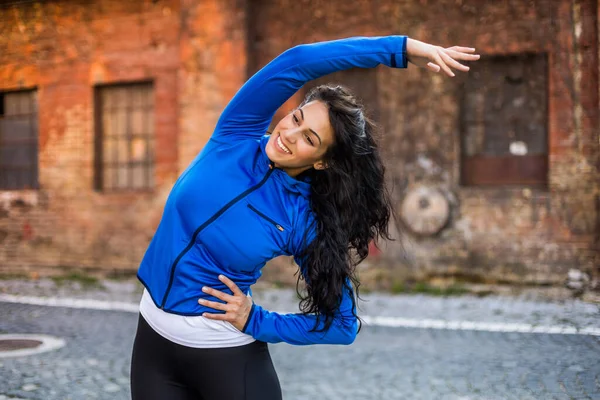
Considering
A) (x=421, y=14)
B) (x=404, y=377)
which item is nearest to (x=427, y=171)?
(x=421, y=14)

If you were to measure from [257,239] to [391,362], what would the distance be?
12.4ft

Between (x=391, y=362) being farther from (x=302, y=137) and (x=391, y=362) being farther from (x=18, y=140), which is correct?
(x=18, y=140)

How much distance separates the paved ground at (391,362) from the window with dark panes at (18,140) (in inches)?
221

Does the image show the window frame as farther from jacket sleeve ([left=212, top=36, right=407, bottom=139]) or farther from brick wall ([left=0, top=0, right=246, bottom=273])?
jacket sleeve ([left=212, top=36, right=407, bottom=139])

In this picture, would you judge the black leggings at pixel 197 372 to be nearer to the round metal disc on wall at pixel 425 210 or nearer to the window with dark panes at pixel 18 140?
the round metal disc on wall at pixel 425 210

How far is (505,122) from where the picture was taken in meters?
9.84

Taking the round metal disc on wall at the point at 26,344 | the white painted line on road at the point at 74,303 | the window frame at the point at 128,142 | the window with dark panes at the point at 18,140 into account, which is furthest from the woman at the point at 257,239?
the window with dark panes at the point at 18,140

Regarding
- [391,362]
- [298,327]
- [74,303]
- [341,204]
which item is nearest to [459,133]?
[391,362]

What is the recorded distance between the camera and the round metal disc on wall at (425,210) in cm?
978

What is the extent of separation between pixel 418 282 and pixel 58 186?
7.10 metres

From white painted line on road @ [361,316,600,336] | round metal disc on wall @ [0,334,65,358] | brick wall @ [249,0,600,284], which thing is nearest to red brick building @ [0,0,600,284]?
brick wall @ [249,0,600,284]

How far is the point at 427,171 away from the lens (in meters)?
9.95

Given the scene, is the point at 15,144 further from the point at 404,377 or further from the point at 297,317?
the point at 297,317

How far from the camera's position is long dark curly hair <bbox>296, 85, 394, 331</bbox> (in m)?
2.07
